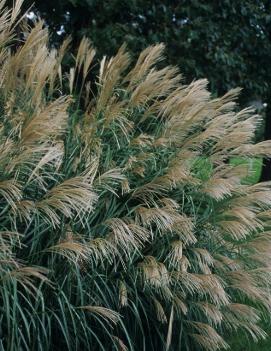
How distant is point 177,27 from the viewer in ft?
24.3

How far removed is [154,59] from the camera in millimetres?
4832

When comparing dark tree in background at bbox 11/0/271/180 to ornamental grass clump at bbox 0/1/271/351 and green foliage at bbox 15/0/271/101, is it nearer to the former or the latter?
green foliage at bbox 15/0/271/101

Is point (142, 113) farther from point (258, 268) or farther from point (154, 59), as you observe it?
point (258, 268)

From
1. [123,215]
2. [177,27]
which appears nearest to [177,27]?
[177,27]

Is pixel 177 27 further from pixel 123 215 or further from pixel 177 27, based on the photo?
pixel 123 215

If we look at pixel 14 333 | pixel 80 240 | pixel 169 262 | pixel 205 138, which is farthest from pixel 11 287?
pixel 205 138

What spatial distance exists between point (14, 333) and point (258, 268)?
6.44 ft

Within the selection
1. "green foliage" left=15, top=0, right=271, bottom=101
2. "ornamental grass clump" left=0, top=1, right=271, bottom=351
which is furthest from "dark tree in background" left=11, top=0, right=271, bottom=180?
"ornamental grass clump" left=0, top=1, right=271, bottom=351

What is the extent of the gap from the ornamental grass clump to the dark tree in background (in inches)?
90.2

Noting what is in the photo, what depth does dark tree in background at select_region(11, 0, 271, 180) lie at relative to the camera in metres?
7.08

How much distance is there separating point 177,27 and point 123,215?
386 cm

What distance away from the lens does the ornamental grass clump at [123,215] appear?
3.49 metres

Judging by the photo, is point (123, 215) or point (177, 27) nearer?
point (123, 215)

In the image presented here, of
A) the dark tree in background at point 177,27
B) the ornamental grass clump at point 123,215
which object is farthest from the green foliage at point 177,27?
the ornamental grass clump at point 123,215
